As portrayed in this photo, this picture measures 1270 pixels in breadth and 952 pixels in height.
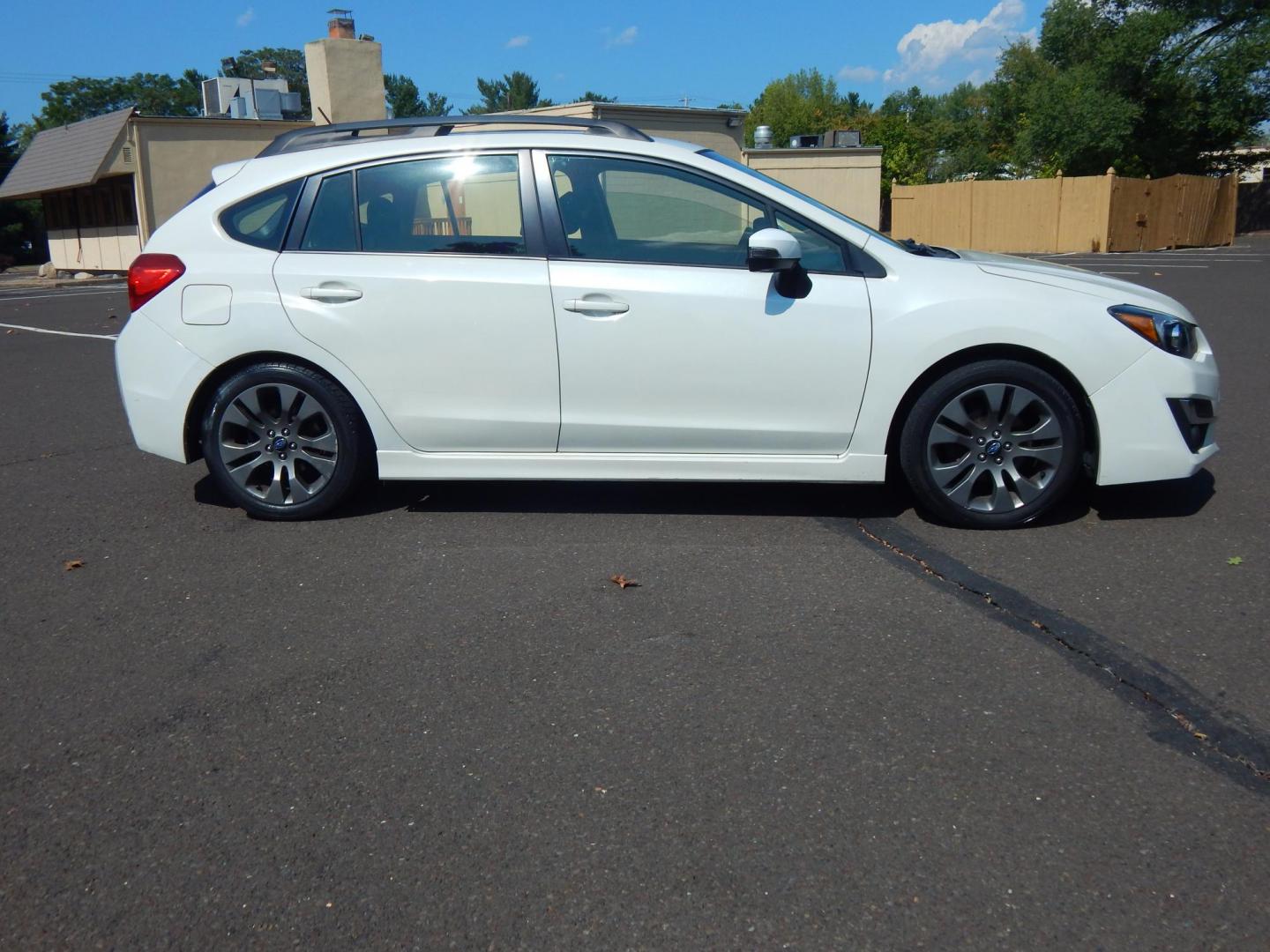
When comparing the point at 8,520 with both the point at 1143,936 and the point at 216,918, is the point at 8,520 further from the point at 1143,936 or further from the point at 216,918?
the point at 1143,936

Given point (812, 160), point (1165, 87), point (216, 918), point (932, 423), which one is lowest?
point (216, 918)

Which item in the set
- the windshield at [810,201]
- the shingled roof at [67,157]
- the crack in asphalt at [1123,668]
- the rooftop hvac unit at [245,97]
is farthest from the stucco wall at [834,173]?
the crack in asphalt at [1123,668]

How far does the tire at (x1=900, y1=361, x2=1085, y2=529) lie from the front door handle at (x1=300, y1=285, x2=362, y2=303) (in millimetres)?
2546

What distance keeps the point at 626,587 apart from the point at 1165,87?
48.2 metres

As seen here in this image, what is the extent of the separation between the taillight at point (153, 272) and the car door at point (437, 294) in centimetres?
50

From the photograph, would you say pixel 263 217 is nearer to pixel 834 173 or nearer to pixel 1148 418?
pixel 1148 418

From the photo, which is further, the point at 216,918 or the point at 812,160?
the point at 812,160

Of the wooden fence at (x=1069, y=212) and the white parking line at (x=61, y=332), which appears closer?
the white parking line at (x=61, y=332)

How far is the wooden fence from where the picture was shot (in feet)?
114

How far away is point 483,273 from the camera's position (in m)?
5.30

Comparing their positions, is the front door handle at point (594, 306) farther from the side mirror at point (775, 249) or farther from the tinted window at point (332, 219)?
the tinted window at point (332, 219)

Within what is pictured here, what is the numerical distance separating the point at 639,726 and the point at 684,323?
2206 millimetres

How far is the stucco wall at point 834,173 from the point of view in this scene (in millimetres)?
28797

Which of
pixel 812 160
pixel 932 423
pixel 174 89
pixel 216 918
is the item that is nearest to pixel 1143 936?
pixel 216 918
